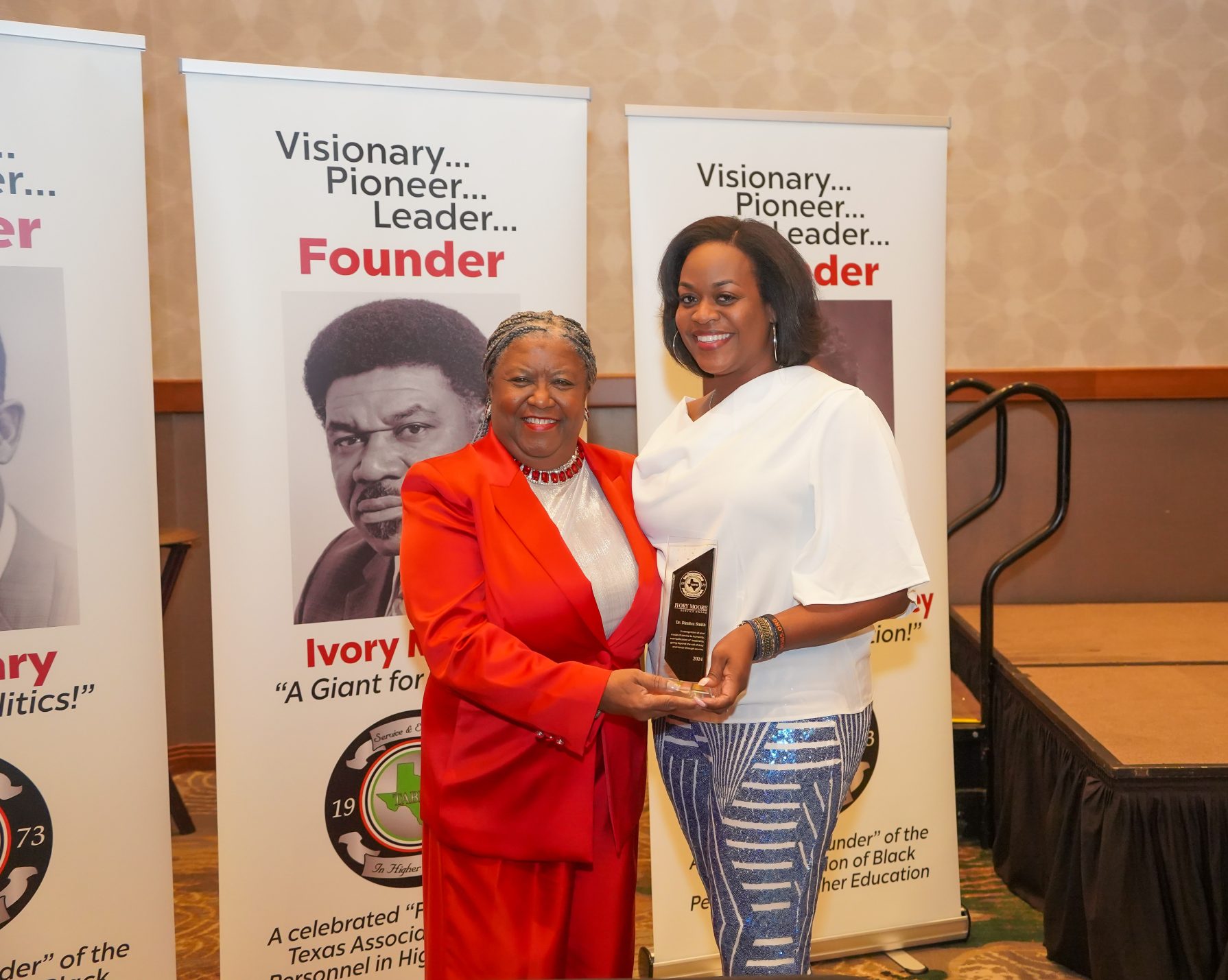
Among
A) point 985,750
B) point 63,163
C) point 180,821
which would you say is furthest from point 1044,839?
point 63,163

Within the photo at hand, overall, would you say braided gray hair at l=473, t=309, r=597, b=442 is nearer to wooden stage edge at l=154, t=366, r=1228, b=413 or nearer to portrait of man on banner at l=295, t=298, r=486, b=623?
portrait of man on banner at l=295, t=298, r=486, b=623

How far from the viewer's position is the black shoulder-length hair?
168cm

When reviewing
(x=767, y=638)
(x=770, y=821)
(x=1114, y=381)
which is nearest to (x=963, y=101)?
(x=1114, y=381)

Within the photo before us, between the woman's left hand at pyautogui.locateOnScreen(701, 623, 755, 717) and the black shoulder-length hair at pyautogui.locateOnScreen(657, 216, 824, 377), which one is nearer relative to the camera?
the woman's left hand at pyautogui.locateOnScreen(701, 623, 755, 717)

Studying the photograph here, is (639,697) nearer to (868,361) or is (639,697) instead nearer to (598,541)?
(598,541)

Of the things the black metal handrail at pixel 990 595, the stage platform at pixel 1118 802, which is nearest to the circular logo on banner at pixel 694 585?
the stage platform at pixel 1118 802

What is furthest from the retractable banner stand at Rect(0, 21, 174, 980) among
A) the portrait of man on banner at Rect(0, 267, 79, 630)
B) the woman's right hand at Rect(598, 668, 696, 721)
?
the woman's right hand at Rect(598, 668, 696, 721)

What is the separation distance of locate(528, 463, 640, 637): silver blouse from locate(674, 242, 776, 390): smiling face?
0.33m

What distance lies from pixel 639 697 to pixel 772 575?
0.91 ft

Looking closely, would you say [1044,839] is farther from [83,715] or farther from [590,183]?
[590,183]

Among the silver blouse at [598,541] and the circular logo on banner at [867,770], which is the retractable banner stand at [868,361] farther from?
the silver blouse at [598,541]

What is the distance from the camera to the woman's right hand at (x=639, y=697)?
5.12 ft

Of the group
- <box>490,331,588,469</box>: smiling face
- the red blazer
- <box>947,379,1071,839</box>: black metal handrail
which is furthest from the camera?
<box>947,379,1071,839</box>: black metal handrail

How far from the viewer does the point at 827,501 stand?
5.14 feet
